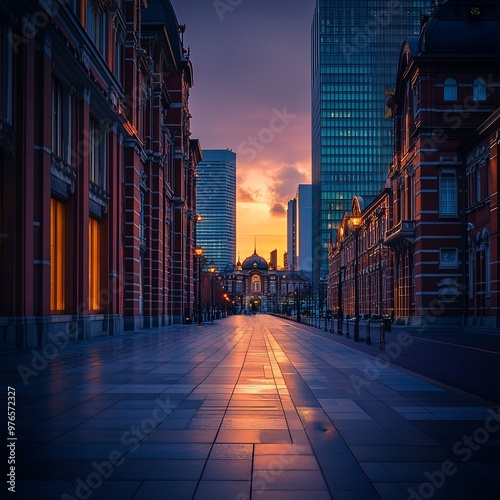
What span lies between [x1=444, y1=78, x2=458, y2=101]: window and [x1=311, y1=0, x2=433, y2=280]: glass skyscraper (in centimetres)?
10435

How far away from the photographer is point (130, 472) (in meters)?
6.46

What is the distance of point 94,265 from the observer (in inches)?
1341

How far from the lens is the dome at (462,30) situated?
45.2 meters

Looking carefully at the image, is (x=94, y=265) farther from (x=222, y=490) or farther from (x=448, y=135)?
(x=222, y=490)

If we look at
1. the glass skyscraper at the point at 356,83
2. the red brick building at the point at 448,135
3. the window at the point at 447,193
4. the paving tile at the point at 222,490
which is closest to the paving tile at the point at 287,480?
the paving tile at the point at 222,490

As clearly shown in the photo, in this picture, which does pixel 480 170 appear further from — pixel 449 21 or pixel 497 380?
pixel 497 380

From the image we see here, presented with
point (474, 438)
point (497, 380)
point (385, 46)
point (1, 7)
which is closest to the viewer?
point (474, 438)

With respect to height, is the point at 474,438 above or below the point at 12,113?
below

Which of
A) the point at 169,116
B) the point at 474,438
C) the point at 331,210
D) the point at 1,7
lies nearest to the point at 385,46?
the point at 331,210

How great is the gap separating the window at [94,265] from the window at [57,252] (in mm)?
4691

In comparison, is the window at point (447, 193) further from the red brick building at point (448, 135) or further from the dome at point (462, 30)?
the dome at point (462, 30)

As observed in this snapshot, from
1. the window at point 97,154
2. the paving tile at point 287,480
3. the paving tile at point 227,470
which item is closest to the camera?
the paving tile at point 287,480

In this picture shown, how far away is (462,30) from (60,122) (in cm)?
3102

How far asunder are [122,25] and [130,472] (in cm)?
3660
